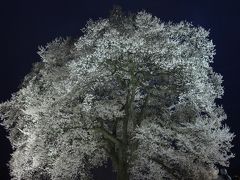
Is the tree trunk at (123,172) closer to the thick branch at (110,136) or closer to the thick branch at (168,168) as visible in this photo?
the thick branch at (110,136)

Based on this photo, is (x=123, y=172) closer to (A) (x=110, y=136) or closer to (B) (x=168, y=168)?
(A) (x=110, y=136)

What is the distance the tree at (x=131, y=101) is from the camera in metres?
17.8

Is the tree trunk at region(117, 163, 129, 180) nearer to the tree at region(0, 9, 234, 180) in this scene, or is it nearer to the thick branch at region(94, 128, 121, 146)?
the tree at region(0, 9, 234, 180)

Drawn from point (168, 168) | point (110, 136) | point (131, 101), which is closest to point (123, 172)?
point (110, 136)

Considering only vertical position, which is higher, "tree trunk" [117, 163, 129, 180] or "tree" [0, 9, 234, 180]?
"tree" [0, 9, 234, 180]

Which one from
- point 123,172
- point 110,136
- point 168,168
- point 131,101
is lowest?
point 123,172

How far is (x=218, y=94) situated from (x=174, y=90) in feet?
7.33

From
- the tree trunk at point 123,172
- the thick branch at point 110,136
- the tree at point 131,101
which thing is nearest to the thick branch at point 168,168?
the tree at point 131,101

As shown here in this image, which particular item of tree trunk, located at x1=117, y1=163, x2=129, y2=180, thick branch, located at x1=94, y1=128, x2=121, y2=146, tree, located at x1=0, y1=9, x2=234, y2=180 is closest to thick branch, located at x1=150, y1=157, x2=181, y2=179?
tree, located at x1=0, y1=9, x2=234, y2=180

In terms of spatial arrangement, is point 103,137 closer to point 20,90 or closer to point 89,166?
point 89,166

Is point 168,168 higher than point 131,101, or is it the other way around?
point 131,101

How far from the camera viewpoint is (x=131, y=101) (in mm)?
19312

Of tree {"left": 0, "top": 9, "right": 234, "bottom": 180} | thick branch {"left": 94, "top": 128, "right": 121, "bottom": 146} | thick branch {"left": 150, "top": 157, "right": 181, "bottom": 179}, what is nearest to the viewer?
tree {"left": 0, "top": 9, "right": 234, "bottom": 180}

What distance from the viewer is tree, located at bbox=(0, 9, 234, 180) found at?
17812 millimetres
